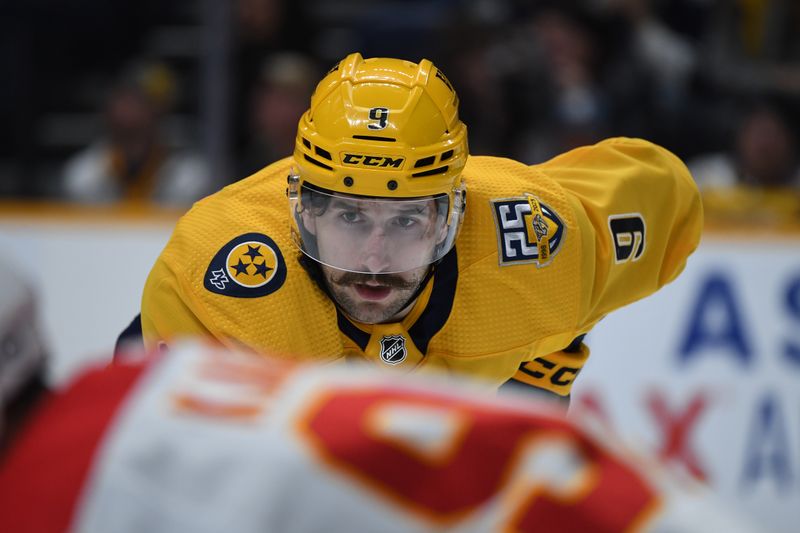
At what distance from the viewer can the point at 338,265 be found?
2.62 metres

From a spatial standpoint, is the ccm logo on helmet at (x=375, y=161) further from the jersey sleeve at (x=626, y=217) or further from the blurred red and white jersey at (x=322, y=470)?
the blurred red and white jersey at (x=322, y=470)

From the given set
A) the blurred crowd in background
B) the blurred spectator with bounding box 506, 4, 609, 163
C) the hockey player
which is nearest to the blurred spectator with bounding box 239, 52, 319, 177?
the blurred crowd in background

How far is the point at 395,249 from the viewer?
264 centimetres

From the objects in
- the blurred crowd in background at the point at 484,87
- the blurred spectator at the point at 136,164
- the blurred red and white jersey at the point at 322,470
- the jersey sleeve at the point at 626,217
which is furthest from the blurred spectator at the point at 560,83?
the blurred red and white jersey at the point at 322,470

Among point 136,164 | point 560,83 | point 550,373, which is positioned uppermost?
point 550,373

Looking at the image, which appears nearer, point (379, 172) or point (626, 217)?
point (379, 172)

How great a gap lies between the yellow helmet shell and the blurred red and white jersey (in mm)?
1502

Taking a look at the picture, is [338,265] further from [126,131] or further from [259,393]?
Result: [126,131]

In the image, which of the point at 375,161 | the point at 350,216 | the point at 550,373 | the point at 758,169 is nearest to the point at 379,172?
the point at 375,161

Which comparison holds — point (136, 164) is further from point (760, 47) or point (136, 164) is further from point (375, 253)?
point (375, 253)

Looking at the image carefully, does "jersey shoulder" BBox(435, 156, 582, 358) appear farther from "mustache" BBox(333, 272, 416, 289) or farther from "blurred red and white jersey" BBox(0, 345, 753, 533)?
"blurred red and white jersey" BBox(0, 345, 753, 533)

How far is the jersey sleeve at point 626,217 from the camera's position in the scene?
2.89 m

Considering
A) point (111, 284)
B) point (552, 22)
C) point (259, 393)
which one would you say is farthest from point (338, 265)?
point (552, 22)

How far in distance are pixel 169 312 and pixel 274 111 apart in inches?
109
